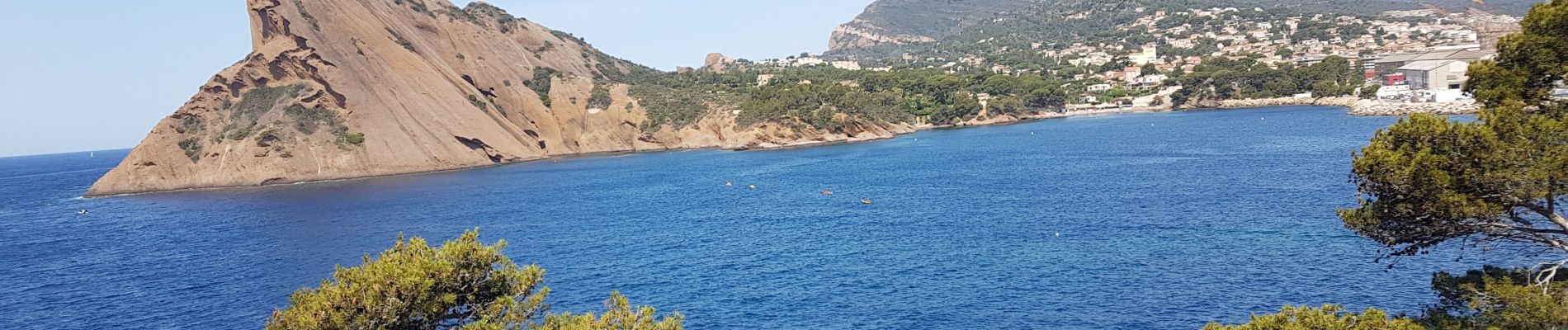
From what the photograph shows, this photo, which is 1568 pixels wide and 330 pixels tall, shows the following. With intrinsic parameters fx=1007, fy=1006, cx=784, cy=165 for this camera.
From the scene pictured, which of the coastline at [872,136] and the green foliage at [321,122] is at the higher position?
the green foliage at [321,122]

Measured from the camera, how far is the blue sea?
41.1m

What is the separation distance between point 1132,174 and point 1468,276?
64416 millimetres

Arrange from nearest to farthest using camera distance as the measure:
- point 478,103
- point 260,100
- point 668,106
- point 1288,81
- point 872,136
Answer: point 260,100 → point 478,103 → point 872,136 → point 668,106 → point 1288,81

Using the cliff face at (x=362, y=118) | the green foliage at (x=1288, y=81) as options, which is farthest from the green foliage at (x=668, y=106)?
the green foliage at (x=1288, y=81)

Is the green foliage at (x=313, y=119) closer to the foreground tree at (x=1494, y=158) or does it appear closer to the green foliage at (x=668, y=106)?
the green foliage at (x=668, y=106)

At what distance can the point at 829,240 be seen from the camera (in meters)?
59.6

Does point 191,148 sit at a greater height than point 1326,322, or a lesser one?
greater

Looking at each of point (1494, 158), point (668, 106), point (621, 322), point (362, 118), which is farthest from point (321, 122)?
point (1494, 158)

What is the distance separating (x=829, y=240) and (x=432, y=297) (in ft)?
127

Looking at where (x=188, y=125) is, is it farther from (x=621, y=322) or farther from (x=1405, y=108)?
(x=1405, y=108)

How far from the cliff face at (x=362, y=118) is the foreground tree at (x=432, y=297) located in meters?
109

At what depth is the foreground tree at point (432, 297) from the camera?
2102 centimetres

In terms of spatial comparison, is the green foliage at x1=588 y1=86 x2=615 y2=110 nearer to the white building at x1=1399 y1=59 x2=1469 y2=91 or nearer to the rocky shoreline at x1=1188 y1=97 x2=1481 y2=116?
the rocky shoreline at x1=1188 y1=97 x2=1481 y2=116

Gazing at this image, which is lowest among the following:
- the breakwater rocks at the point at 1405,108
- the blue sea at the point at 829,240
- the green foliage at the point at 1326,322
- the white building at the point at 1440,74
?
the blue sea at the point at 829,240
